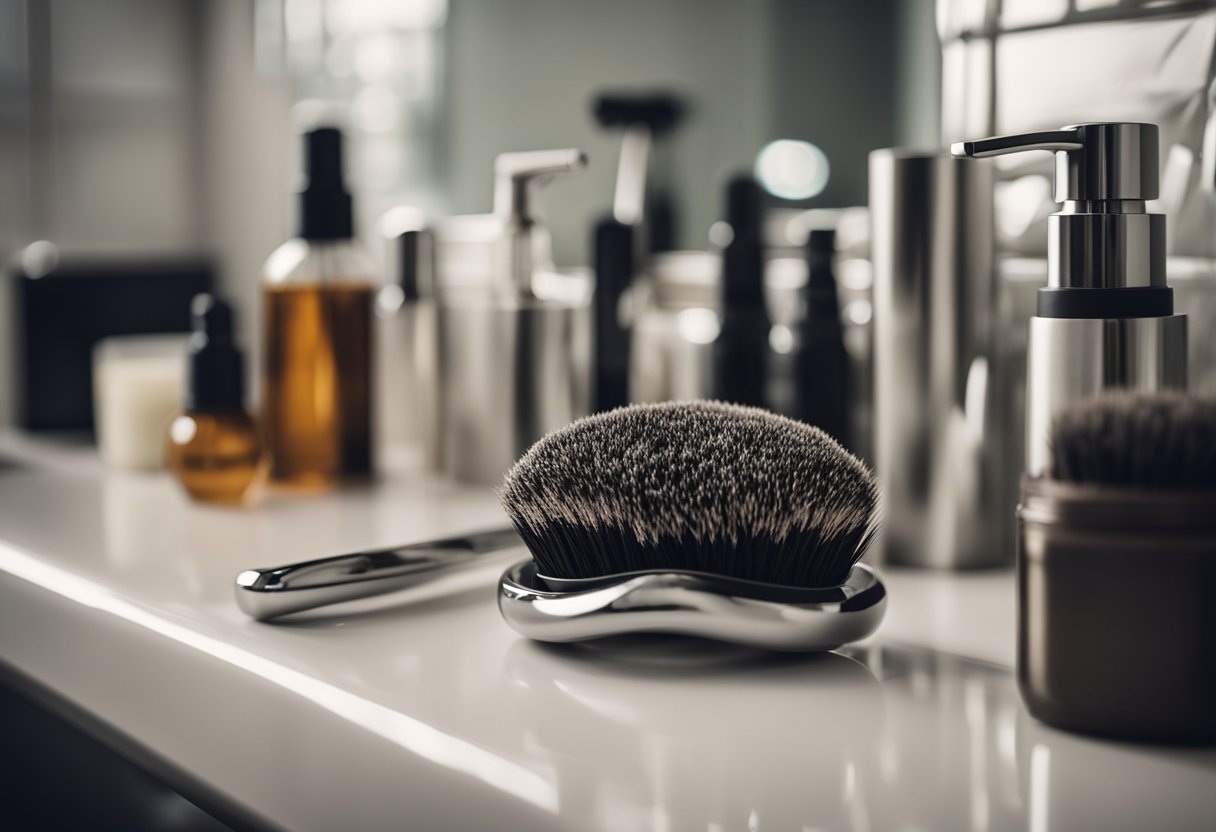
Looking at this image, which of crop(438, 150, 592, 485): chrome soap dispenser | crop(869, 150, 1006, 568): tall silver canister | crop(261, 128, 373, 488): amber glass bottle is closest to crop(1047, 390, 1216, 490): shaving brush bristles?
crop(869, 150, 1006, 568): tall silver canister

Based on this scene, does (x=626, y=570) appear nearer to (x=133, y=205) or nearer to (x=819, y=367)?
(x=819, y=367)

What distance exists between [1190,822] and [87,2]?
1.27m

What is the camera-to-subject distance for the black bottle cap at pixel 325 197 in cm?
72

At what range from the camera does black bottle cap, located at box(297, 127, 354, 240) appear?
0.72 meters

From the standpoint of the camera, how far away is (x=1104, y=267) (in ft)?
1.20

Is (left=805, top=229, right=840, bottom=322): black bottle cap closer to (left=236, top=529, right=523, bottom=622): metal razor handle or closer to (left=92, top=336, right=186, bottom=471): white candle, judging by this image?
(left=236, top=529, right=523, bottom=622): metal razor handle

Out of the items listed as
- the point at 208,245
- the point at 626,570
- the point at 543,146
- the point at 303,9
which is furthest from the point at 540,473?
the point at 208,245

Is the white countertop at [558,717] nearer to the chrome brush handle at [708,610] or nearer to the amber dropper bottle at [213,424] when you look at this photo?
the chrome brush handle at [708,610]

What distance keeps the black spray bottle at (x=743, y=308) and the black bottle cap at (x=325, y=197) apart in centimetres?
25

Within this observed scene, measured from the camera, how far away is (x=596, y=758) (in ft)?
0.98

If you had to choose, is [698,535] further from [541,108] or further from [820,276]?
[541,108]

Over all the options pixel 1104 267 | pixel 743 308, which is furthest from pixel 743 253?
pixel 1104 267

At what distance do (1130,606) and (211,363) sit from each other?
1.71ft

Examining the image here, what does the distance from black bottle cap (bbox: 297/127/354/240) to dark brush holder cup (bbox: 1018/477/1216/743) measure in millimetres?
529
